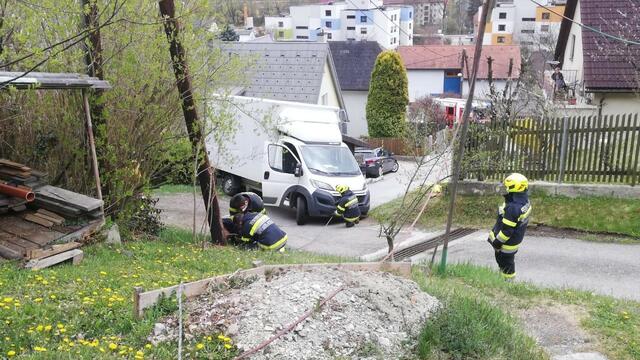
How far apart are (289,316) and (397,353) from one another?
36.5 inches

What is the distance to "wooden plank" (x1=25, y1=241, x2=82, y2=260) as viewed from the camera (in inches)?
274

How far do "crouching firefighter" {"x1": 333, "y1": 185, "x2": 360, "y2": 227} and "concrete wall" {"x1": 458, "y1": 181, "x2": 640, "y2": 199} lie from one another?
254 centimetres

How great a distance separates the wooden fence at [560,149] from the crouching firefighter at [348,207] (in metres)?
2.79

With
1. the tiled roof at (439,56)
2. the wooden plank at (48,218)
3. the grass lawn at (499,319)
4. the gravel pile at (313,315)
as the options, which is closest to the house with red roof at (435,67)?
the tiled roof at (439,56)

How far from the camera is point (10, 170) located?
8430 millimetres

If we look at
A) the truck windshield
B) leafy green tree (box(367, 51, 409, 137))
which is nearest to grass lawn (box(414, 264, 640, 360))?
the truck windshield

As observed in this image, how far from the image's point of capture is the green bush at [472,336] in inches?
196

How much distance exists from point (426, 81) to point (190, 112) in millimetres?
57211

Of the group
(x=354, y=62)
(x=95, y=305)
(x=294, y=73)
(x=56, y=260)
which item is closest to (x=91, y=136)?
(x=56, y=260)

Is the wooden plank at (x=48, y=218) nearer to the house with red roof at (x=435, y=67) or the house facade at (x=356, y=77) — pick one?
the house facade at (x=356, y=77)

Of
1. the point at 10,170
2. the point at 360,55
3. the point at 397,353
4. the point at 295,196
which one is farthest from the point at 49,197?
the point at 360,55

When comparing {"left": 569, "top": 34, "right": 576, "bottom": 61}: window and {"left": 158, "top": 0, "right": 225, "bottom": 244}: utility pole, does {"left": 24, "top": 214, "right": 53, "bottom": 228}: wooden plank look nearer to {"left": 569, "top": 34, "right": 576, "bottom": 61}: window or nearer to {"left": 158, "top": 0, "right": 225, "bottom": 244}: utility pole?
{"left": 158, "top": 0, "right": 225, "bottom": 244}: utility pole

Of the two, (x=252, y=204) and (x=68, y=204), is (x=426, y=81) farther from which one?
(x=68, y=204)

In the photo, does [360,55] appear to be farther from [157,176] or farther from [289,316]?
[289,316]
